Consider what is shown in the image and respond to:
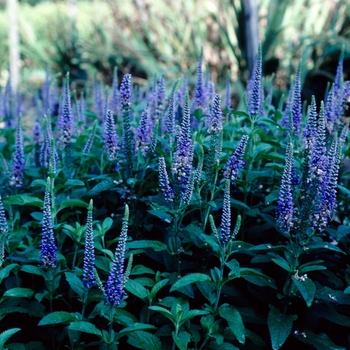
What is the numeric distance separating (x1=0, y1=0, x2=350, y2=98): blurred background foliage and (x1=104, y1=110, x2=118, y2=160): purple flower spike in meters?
5.76

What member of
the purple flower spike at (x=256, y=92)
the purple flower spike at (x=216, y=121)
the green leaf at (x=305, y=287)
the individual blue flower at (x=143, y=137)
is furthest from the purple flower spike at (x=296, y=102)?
the green leaf at (x=305, y=287)

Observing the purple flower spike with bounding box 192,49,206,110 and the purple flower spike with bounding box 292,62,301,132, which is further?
the purple flower spike with bounding box 192,49,206,110

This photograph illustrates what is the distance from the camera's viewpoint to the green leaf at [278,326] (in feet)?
7.85

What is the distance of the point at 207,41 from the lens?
10.5m

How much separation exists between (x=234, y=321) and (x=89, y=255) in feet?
2.19

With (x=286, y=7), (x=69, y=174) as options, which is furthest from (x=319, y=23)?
(x=69, y=174)

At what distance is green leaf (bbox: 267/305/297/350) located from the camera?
7.85 ft

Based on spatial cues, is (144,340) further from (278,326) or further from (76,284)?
(278,326)

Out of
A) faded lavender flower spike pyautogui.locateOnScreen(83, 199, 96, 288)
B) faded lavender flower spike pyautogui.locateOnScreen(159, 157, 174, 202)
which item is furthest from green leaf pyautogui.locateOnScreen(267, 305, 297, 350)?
faded lavender flower spike pyautogui.locateOnScreen(83, 199, 96, 288)

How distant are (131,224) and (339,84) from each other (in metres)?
1.58

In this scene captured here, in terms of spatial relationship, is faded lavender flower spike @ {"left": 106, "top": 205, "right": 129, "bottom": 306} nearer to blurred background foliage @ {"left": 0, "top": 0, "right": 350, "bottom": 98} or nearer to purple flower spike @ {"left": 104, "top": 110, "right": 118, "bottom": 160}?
purple flower spike @ {"left": 104, "top": 110, "right": 118, "bottom": 160}

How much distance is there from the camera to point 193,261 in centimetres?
282

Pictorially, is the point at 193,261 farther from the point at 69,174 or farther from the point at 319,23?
the point at 319,23

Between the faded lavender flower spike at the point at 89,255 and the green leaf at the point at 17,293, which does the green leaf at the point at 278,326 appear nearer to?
the faded lavender flower spike at the point at 89,255
